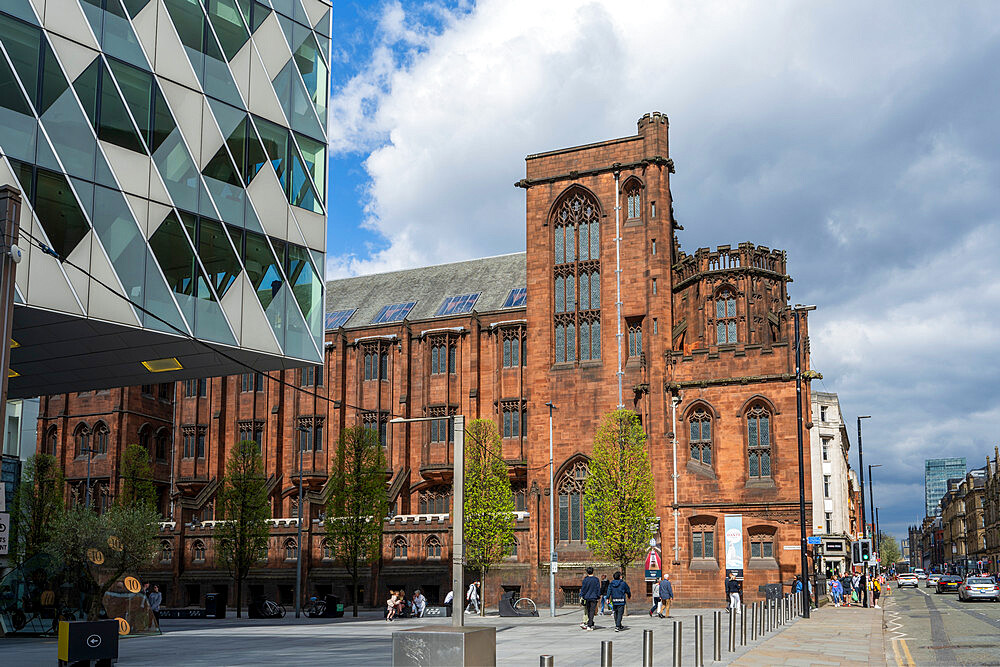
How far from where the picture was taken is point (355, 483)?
50531mm

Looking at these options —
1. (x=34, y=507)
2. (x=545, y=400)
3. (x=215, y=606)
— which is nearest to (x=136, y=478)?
(x=34, y=507)

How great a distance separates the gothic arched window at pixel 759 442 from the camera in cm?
4675

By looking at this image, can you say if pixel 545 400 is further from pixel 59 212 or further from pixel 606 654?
pixel 606 654

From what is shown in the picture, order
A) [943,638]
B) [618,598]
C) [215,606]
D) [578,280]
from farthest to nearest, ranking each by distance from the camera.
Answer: [578,280]
[215,606]
[618,598]
[943,638]

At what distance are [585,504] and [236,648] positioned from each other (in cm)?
2738

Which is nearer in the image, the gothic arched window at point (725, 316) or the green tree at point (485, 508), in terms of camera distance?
the green tree at point (485, 508)

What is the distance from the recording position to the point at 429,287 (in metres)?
66.7

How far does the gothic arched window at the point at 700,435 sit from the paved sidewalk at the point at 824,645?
15.1 m

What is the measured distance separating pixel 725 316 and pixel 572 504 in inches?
511

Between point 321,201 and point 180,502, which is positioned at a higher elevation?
point 321,201

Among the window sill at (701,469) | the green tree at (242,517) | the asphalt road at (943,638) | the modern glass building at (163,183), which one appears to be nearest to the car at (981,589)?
the asphalt road at (943,638)

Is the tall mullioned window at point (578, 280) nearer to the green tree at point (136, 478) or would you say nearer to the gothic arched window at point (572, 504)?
the gothic arched window at point (572, 504)

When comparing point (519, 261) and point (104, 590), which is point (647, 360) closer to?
point (519, 261)

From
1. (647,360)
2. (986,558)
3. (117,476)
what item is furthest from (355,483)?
(986,558)
